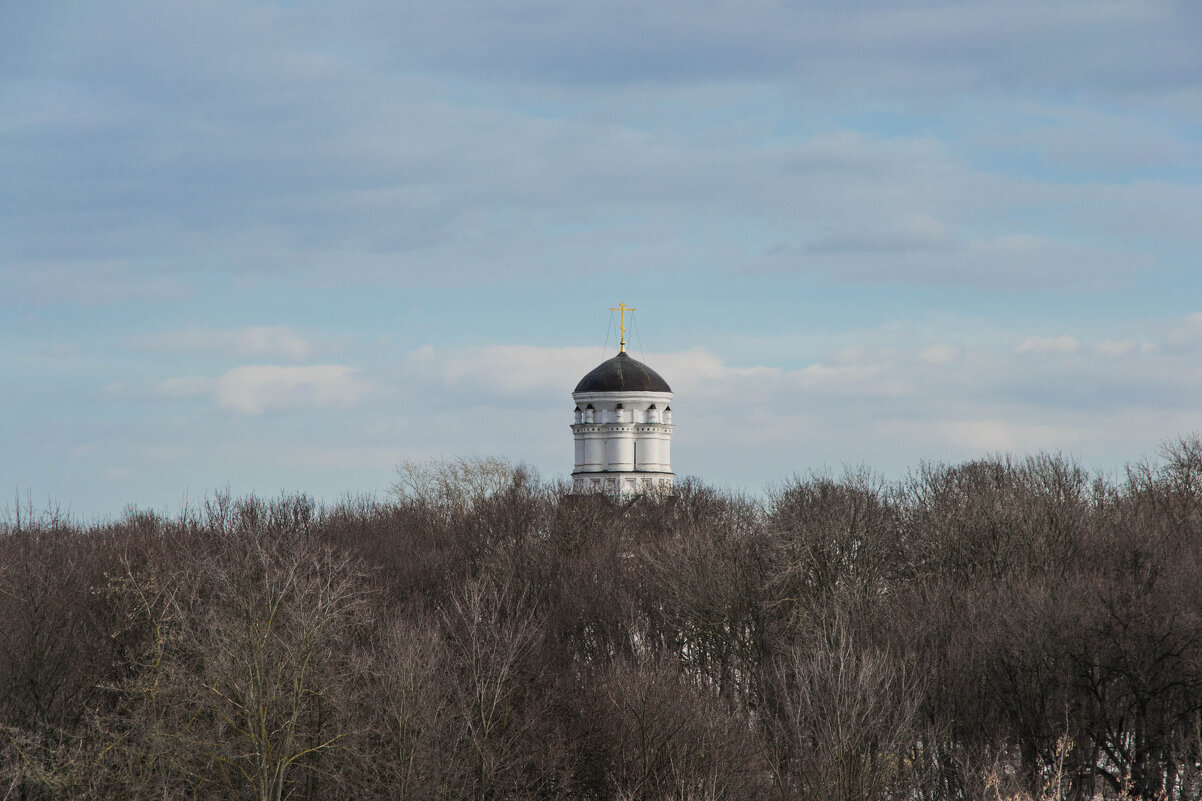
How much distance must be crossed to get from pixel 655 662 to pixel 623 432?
37.0 meters

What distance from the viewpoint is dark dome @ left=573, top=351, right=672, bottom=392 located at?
252 feet

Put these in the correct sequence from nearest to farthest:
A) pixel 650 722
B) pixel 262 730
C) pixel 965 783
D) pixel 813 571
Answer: pixel 262 730 < pixel 965 783 < pixel 650 722 < pixel 813 571

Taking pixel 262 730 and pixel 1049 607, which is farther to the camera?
pixel 1049 607

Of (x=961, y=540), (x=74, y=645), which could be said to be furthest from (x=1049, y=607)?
(x=74, y=645)

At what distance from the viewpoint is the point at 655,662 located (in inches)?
1569

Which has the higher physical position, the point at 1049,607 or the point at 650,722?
the point at 1049,607

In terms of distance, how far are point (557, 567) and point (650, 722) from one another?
2029 cm

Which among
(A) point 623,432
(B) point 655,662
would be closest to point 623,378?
(A) point 623,432

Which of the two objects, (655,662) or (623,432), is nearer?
(655,662)

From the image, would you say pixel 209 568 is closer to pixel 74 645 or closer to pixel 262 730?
pixel 74 645

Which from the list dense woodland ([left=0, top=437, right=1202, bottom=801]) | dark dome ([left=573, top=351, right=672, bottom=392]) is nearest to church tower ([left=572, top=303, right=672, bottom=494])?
dark dome ([left=573, top=351, right=672, bottom=392])

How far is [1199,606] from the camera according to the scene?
36094 millimetres

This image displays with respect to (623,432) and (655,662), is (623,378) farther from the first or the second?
(655,662)

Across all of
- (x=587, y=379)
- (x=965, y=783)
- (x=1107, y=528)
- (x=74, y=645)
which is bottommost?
(x=965, y=783)
